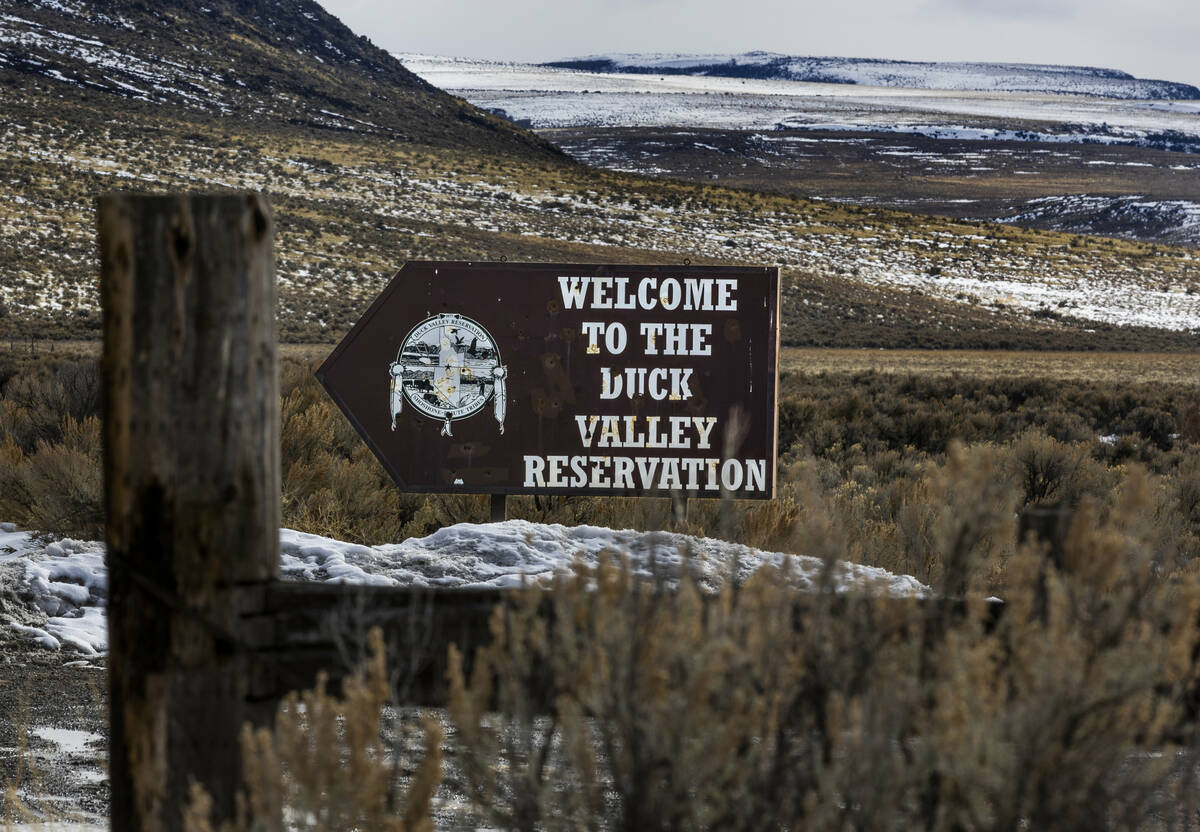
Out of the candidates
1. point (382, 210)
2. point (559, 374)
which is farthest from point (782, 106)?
point (559, 374)

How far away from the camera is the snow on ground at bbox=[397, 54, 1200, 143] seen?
477 feet

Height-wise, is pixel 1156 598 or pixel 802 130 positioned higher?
pixel 802 130

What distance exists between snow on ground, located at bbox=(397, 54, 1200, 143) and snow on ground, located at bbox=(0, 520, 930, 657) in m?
137

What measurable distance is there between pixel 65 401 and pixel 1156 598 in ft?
32.3

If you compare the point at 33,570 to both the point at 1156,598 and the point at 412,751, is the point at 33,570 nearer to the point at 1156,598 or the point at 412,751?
the point at 412,751

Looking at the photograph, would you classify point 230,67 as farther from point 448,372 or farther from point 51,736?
point 51,736

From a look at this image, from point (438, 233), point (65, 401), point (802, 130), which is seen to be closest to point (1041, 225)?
point (802, 130)

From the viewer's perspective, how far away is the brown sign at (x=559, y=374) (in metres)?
6.51

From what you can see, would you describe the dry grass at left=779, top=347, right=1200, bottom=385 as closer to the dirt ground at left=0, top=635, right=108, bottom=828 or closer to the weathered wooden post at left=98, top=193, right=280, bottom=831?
the dirt ground at left=0, top=635, right=108, bottom=828

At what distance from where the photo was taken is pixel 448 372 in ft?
21.7

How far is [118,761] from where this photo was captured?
6.81 ft

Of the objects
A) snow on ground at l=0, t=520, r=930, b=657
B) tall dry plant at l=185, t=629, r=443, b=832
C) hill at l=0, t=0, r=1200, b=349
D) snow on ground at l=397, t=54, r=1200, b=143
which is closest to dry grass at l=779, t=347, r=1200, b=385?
hill at l=0, t=0, r=1200, b=349

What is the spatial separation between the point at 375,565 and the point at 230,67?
86.2 meters

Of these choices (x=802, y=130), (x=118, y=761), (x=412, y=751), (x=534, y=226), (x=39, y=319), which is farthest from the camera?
(x=802, y=130)
